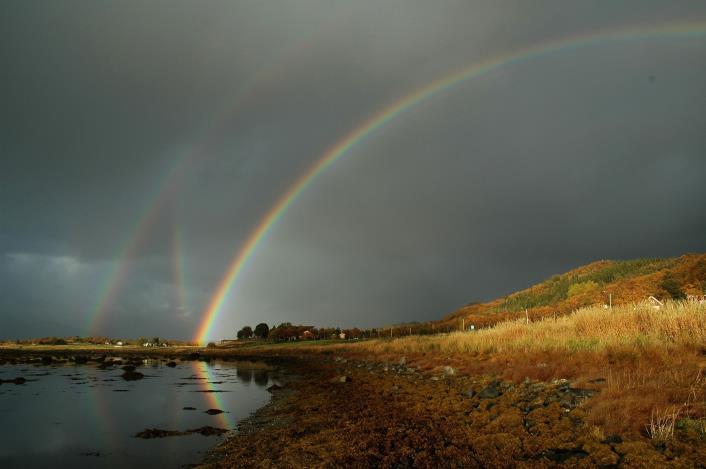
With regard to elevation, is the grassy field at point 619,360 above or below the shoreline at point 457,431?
above

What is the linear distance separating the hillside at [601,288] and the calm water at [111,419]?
96.2 feet

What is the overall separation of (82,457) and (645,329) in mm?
22661

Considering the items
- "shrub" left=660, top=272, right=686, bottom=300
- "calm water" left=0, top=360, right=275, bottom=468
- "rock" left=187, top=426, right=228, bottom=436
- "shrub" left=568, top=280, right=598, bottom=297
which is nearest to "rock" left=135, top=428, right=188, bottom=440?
"calm water" left=0, top=360, right=275, bottom=468

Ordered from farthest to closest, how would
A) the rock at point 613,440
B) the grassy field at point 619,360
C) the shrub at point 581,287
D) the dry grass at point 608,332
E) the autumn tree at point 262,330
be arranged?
the autumn tree at point 262,330 → the shrub at point 581,287 → the dry grass at point 608,332 → the grassy field at point 619,360 → the rock at point 613,440

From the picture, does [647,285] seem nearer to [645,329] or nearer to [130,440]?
[645,329]

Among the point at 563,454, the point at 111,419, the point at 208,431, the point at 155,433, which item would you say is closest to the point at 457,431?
the point at 563,454

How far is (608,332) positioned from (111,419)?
23413 millimetres

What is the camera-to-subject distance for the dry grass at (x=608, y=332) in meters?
18.3

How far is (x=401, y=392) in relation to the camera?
752 inches

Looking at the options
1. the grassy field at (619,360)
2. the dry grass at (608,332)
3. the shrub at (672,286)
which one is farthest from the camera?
the shrub at (672,286)

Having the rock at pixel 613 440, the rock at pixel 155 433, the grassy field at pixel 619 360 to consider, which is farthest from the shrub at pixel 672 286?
the rock at pixel 155 433

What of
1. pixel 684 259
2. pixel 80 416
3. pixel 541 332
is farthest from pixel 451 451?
pixel 684 259

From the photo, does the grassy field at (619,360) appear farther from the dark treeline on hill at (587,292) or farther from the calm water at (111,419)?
the calm water at (111,419)

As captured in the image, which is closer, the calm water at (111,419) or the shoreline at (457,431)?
the shoreline at (457,431)
